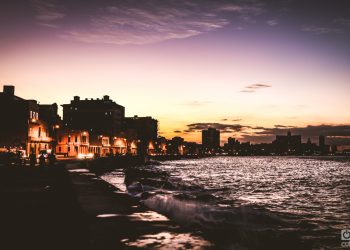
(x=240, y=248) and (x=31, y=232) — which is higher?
(x=31, y=232)

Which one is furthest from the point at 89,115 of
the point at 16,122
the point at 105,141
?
the point at 16,122

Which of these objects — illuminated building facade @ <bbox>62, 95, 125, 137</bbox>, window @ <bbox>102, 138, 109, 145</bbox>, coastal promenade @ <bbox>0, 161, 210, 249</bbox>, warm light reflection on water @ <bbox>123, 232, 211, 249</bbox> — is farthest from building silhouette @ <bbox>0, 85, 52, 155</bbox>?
illuminated building facade @ <bbox>62, 95, 125, 137</bbox>

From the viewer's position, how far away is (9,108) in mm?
74125

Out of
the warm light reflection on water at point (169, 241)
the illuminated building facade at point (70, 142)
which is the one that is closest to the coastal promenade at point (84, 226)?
the warm light reflection on water at point (169, 241)

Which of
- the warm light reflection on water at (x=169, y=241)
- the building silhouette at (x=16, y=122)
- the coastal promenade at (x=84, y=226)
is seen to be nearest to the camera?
the coastal promenade at (x=84, y=226)

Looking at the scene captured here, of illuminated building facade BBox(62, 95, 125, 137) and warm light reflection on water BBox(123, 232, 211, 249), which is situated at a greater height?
illuminated building facade BBox(62, 95, 125, 137)

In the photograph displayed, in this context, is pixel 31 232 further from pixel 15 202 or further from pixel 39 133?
pixel 39 133

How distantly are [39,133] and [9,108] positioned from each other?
31.8 ft

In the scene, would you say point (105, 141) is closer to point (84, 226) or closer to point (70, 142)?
point (70, 142)

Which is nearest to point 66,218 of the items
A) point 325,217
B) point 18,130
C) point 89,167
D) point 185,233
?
point 185,233

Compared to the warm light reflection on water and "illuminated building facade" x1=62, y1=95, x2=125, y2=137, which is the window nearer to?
"illuminated building facade" x1=62, y1=95, x2=125, y2=137

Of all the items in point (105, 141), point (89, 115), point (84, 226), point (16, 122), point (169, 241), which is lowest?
point (169, 241)

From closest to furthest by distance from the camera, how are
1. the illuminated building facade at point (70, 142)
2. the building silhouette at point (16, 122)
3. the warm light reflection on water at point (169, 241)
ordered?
the warm light reflection on water at point (169, 241) → the building silhouette at point (16, 122) → the illuminated building facade at point (70, 142)

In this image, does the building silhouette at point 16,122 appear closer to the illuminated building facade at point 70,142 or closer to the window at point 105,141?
the illuminated building facade at point 70,142
